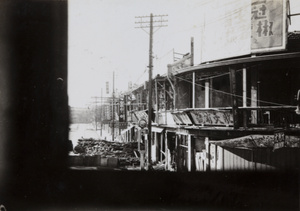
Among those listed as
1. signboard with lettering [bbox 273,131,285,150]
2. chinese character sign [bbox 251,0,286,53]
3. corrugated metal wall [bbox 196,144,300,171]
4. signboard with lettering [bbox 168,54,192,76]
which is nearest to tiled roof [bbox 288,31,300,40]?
chinese character sign [bbox 251,0,286,53]

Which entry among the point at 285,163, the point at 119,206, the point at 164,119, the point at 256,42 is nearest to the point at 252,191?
the point at 285,163

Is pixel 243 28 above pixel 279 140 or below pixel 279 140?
above

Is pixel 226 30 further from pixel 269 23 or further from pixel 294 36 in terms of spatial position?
pixel 294 36

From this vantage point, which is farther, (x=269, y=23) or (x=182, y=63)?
(x=182, y=63)

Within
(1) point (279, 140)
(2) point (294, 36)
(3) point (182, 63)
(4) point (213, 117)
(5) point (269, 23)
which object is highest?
(2) point (294, 36)

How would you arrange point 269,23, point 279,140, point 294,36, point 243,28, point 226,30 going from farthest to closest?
point 294,36
point 226,30
point 243,28
point 269,23
point 279,140

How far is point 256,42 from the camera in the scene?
935cm

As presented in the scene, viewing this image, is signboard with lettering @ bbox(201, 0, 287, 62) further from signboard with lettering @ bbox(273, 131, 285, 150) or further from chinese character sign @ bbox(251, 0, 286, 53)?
signboard with lettering @ bbox(273, 131, 285, 150)

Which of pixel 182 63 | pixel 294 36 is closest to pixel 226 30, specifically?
pixel 294 36

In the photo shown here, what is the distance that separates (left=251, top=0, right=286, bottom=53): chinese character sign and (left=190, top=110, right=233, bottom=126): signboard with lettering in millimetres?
3002

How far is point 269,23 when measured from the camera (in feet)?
29.0

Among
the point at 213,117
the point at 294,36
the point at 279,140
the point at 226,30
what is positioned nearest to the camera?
the point at 279,140

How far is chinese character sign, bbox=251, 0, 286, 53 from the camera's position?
8641 mm

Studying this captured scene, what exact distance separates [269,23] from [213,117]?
4.40 m
